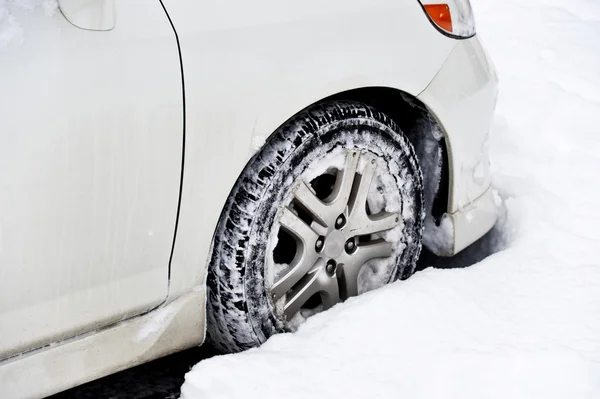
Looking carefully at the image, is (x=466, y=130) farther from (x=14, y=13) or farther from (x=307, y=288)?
(x=14, y=13)

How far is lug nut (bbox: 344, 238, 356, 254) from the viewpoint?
2.36 metres

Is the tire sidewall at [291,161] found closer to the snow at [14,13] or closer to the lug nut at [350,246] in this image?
the lug nut at [350,246]

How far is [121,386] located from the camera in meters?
2.34

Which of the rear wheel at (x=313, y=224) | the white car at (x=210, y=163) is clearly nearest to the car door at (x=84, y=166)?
the white car at (x=210, y=163)

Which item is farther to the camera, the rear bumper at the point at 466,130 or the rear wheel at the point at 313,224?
the rear bumper at the point at 466,130

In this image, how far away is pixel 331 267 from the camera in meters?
2.33

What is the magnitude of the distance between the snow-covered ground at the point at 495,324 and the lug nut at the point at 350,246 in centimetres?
16

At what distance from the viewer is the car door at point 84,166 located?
158cm

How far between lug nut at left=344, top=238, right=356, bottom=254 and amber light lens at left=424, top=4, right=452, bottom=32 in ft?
2.40

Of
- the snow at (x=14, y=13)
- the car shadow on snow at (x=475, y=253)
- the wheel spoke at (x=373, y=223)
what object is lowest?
the car shadow on snow at (x=475, y=253)

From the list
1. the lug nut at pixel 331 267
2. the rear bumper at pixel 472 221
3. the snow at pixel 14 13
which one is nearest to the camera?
the snow at pixel 14 13

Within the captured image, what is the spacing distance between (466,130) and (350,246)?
0.58 m

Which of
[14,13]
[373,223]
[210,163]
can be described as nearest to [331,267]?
[373,223]

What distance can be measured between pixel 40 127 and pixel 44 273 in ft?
1.10
